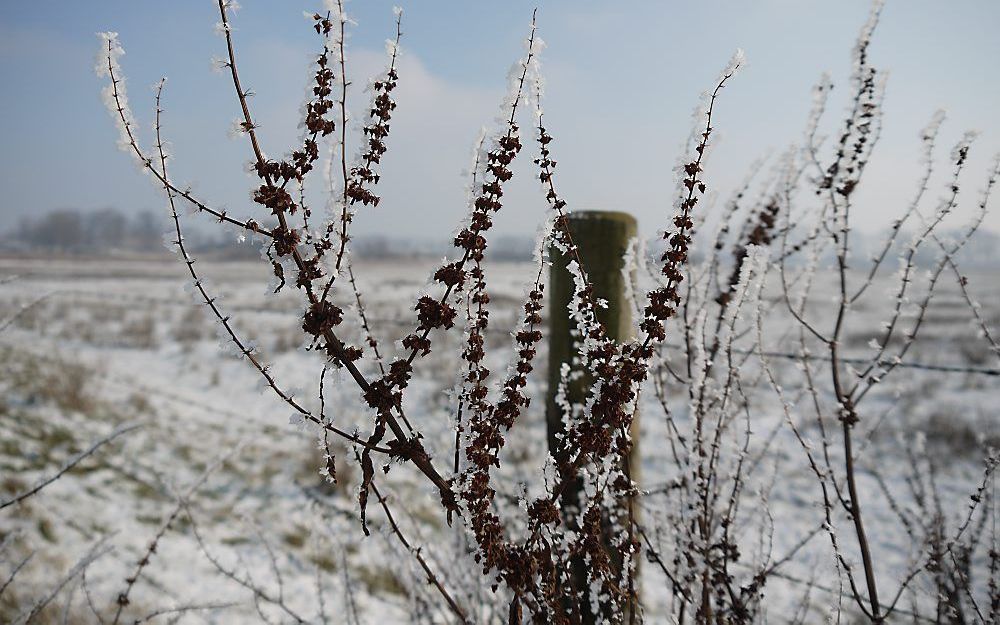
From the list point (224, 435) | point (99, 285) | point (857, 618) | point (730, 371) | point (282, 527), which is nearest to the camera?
point (730, 371)

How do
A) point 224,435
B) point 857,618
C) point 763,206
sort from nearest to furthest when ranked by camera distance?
point 763,206 → point 857,618 → point 224,435

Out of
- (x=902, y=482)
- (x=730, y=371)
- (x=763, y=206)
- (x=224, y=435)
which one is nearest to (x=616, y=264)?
(x=730, y=371)

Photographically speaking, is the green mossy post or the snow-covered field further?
the snow-covered field

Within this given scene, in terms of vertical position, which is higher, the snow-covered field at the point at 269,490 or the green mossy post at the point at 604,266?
the green mossy post at the point at 604,266

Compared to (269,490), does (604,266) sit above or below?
above

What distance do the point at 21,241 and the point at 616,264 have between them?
487ft

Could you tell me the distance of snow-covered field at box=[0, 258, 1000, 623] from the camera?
6.57ft

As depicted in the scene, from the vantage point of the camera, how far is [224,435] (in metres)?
7.25

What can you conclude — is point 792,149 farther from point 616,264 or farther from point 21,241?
point 21,241

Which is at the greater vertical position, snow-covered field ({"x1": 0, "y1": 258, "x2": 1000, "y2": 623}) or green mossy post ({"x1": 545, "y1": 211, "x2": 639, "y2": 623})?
green mossy post ({"x1": 545, "y1": 211, "x2": 639, "y2": 623})

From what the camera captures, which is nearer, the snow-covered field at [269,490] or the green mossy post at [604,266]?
the green mossy post at [604,266]

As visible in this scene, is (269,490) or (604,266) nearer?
(604,266)

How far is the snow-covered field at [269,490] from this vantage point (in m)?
2.00

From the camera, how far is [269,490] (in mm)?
5797
